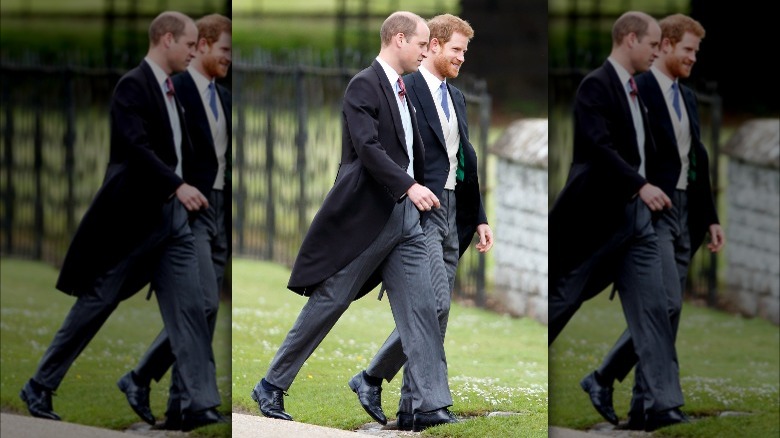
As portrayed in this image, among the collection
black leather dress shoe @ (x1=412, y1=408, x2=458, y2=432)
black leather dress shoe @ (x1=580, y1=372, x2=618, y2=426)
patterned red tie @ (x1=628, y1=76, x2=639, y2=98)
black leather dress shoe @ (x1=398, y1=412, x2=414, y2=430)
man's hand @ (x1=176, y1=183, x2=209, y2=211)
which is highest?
patterned red tie @ (x1=628, y1=76, x2=639, y2=98)

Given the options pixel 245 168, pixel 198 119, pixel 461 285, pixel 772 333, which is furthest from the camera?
pixel 245 168

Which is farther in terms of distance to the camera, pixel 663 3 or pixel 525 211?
pixel 525 211

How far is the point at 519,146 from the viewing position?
28.3 feet

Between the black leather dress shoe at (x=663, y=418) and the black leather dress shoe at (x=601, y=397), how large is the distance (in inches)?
8.2

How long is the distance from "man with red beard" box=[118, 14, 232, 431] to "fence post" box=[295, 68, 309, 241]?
0.93m

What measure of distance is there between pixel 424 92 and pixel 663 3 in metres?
1.45

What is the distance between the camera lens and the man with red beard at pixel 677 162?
7.72 meters

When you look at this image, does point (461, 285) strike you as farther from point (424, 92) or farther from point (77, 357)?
point (77, 357)

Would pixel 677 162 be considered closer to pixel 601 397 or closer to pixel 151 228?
pixel 601 397

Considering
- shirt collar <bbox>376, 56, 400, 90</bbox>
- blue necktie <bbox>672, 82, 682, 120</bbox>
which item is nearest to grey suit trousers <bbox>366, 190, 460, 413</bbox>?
shirt collar <bbox>376, 56, 400, 90</bbox>

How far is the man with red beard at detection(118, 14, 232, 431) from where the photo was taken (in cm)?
817

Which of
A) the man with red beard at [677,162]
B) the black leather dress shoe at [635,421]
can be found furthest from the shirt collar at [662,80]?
the black leather dress shoe at [635,421]

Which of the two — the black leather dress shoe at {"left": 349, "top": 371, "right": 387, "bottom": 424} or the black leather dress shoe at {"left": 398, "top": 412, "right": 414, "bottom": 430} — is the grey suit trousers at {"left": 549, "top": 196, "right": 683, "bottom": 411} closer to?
the black leather dress shoe at {"left": 398, "top": 412, "right": 414, "bottom": 430}

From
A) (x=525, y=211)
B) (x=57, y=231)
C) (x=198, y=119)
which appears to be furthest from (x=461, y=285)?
(x=57, y=231)
